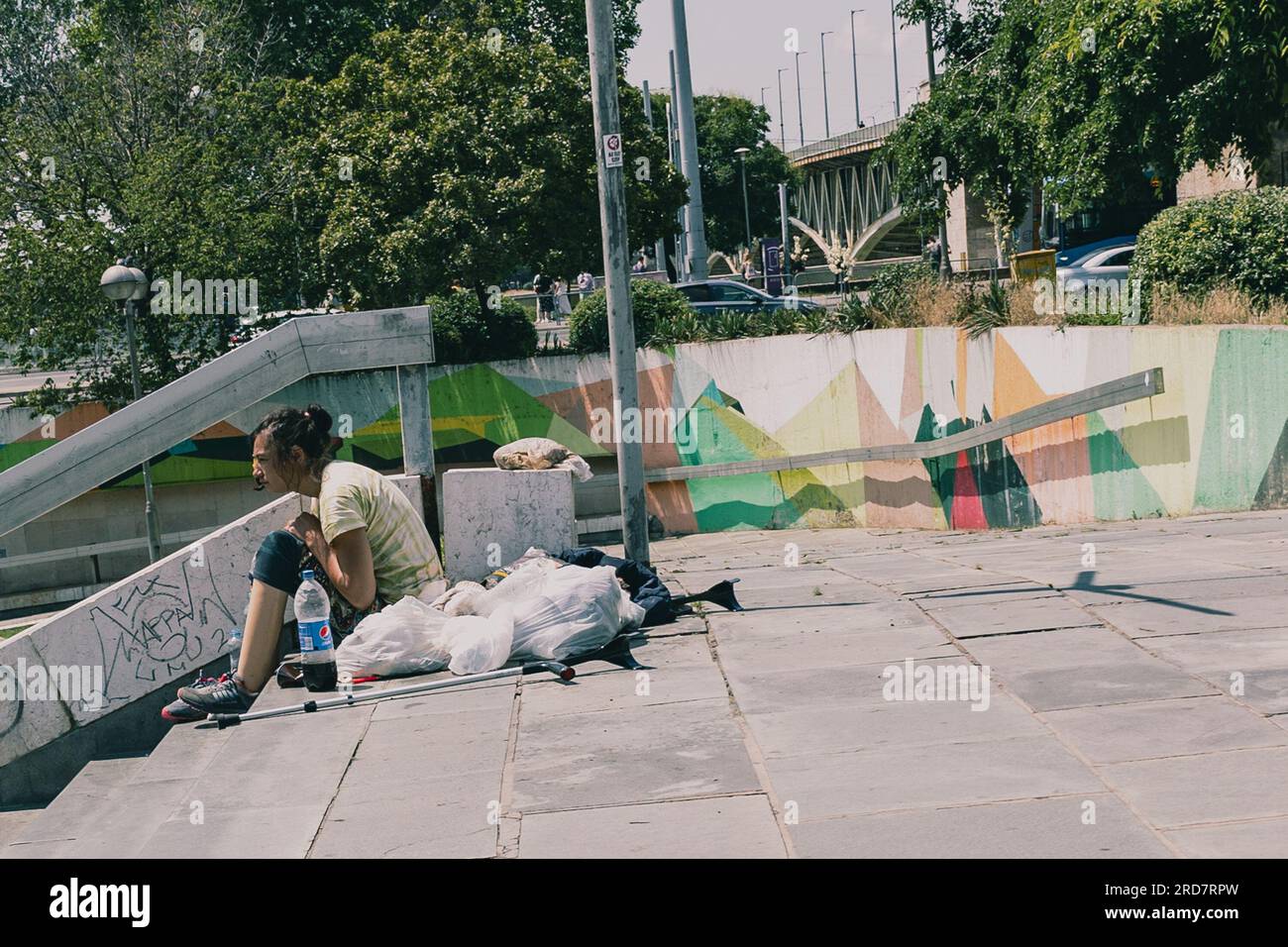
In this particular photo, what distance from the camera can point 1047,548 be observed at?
10.4m

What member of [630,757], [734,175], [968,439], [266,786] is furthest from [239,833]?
[734,175]

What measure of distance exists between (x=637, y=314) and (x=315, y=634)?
56.5 feet

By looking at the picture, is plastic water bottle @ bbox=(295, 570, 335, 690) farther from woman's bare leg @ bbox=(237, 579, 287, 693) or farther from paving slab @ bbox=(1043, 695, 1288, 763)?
paving slab @ bbox=(1043, 695, 1288, 763)

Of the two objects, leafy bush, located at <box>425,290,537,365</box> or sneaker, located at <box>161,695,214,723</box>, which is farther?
leafy bush, located at <box>425,290,537,365</box>

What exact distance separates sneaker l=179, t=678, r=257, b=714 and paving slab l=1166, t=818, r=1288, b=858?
424cm

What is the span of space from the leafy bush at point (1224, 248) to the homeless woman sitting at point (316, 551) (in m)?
8.60

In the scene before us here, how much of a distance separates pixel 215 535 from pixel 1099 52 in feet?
44.5

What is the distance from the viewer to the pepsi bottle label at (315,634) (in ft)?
21.1

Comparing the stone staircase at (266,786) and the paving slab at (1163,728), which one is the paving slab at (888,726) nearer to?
the paving slab at (1163,728)

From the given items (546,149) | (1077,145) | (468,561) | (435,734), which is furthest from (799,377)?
(435,734)

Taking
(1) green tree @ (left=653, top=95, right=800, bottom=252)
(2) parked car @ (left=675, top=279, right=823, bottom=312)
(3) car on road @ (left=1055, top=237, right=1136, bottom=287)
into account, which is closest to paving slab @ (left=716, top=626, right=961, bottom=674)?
(3) car on road @ (left=1055, top=237, right=1136, bottom=287)

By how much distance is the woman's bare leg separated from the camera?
6461 millimetres

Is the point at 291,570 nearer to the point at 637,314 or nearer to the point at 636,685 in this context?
the point at 636,685

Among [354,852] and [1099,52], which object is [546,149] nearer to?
[1099,52]
